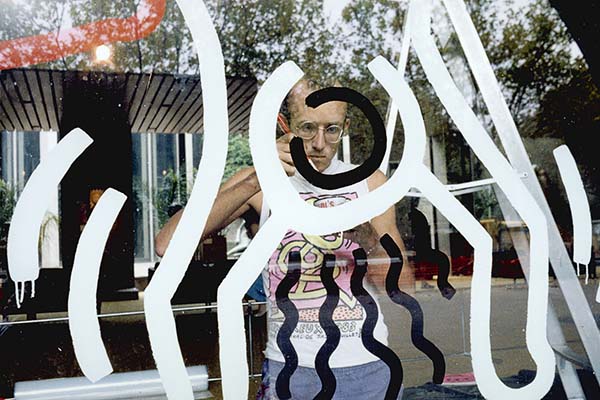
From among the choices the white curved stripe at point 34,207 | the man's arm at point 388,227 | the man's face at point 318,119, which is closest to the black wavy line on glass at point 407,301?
the man's arm at point 388,227

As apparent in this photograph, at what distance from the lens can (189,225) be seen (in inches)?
59.7

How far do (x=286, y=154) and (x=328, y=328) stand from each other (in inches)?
16.7

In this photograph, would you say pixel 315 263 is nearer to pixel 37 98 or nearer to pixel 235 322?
pixel 235 322

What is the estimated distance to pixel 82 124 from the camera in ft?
4.83

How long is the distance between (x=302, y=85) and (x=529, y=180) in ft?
2.19

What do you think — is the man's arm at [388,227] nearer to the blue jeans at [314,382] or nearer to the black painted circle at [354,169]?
the black painted circle at [354,169]

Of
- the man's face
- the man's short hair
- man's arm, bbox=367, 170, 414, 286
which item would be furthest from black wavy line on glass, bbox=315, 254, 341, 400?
the man's short hair

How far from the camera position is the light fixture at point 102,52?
151 cm

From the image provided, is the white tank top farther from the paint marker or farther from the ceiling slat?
the ceiling slat

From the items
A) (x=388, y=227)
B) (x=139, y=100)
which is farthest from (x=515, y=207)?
(x=139, y=100)

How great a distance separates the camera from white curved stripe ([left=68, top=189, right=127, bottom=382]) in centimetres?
145

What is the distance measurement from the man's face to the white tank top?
28 mm

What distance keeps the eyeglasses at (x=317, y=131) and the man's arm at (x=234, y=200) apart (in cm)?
15

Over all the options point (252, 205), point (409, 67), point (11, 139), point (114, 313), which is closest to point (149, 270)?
point (114, 313)
